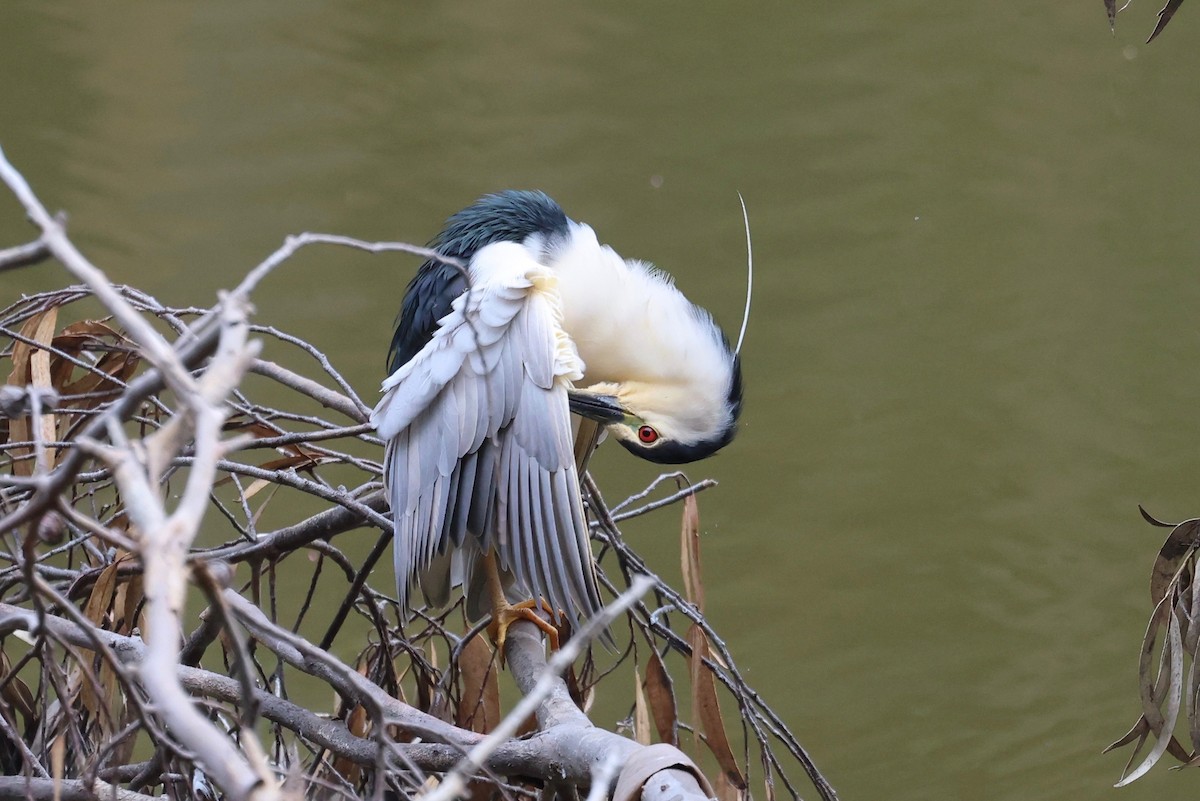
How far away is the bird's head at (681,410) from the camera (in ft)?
5.25

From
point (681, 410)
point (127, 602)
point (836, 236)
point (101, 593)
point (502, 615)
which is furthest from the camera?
point (836, 236)

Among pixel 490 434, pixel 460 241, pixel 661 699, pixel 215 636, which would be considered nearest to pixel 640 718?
pixel 661 699

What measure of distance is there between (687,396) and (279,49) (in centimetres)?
189

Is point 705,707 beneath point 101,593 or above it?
beneath

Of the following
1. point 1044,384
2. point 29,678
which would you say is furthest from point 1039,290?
point 29,678

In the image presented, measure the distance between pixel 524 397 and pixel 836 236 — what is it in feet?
5.98

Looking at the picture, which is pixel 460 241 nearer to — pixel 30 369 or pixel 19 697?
pixel 30 369

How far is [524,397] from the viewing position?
4.58ft

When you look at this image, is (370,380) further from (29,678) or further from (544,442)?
(544,442)

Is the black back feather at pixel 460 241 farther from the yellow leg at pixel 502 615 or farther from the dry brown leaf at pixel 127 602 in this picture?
the dry brown leaf at pixel 127 602

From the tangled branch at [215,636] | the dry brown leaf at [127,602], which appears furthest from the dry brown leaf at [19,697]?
the dry brown leaf at [127,602]

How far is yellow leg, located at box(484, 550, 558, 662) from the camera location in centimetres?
147

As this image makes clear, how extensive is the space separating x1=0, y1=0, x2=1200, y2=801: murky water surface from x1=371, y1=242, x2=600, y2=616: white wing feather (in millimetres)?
1561

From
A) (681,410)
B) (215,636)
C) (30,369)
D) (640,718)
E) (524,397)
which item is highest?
(30,369)
